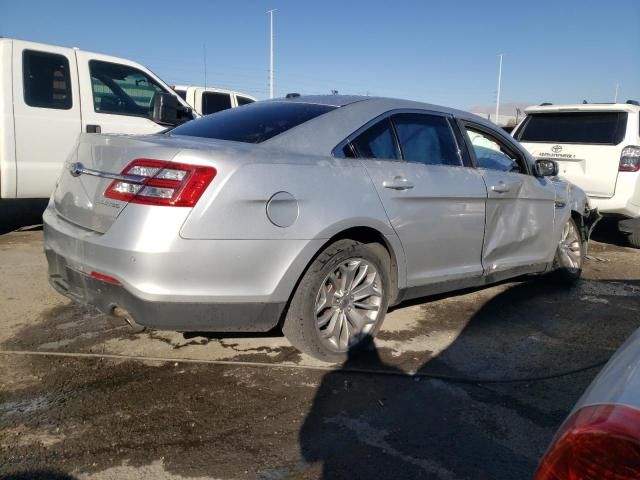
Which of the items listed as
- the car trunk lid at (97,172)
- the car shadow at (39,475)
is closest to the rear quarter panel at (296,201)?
the car trunk lid at (97,172)

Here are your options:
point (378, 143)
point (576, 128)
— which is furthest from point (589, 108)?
point (378, 143)

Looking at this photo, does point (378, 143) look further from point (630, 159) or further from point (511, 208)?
point (630, 159)

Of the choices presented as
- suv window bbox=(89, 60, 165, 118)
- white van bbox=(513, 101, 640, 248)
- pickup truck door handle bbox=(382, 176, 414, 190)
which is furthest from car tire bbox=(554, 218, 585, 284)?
suv window bbox=(89, 60, 165, 118)

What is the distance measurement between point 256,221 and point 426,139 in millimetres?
1629

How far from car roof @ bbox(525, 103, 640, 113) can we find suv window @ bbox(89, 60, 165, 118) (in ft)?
16.8

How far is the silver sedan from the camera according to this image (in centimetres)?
266

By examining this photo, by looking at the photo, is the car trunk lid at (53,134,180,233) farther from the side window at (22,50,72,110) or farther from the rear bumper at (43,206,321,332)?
the side window at (22,50,72,110)

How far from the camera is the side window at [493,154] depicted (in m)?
4.35

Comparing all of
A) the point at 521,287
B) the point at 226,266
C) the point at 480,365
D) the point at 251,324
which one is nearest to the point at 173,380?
the point at 251,324

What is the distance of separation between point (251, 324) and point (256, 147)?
3.08 feet

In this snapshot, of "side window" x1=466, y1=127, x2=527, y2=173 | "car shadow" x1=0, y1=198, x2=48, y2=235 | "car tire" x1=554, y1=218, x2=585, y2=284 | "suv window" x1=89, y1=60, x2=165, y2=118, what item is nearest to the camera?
"side window" x1=466, y1=127, x2=527, y2=173

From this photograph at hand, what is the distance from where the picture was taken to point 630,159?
6.73m

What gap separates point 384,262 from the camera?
11.5 ft

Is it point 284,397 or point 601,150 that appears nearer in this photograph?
point 284,397
